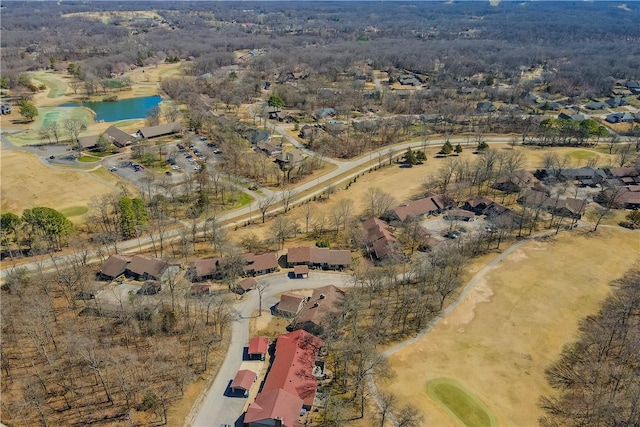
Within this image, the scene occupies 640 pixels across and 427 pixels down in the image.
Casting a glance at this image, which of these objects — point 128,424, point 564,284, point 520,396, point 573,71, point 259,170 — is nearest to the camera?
point 128,424

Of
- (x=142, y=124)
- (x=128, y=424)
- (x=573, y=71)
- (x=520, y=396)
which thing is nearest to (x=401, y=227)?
(x=520, y=396)

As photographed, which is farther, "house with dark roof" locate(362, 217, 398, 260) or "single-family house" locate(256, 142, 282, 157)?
"single-family house" locate(256, 142, 282, 157)

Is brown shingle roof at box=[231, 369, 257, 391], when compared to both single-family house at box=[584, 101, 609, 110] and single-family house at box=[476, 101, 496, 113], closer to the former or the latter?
single-family house at box=[476, 101, 496, 113]

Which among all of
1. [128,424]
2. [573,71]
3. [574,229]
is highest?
[573,71]

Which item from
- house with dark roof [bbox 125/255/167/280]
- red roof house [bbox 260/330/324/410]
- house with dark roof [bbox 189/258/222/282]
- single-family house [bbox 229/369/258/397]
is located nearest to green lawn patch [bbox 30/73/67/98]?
house with dark roof [bbox 125/255/167/280]

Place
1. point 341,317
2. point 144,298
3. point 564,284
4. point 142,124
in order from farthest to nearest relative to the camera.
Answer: point 142,124, point 564,284, point 144,298, point 341,317

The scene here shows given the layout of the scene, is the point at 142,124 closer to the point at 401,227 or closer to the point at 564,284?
the point at 401,227

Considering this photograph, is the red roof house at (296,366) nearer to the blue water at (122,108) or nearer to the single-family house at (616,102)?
the blue water at (122,108)

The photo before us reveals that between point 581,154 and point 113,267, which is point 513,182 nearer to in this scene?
point 581,154
